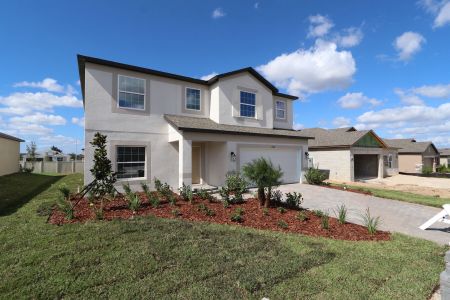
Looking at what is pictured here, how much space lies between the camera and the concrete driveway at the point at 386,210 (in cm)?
773

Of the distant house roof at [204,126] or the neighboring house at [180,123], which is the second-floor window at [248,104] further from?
the distant house roof at [204,126]

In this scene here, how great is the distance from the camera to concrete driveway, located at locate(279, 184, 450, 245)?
7.73 m

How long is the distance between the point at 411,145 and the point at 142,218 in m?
47.5

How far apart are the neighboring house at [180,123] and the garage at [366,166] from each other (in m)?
14.5

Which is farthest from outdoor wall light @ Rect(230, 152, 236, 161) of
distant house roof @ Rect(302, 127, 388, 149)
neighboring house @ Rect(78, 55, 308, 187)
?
distant house roof @ Rect(302, 127, 388, 149)

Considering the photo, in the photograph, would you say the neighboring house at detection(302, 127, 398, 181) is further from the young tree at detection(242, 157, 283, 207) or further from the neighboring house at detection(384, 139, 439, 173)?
the young tree at detection(242, 157, 283, 207)

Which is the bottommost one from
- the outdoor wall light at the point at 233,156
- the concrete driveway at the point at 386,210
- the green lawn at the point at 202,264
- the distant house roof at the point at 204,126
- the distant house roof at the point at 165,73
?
the concrete driveway at the point at 386,210

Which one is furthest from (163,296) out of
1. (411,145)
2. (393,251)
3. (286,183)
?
(411,145)

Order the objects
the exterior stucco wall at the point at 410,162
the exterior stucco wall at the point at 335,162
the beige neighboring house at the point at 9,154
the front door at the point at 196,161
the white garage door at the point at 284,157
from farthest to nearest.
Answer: the exterior stucco wall at the point at 410,162
the exterior stucco wall at the point at 335,162
the beige neighboring house at the point at 9,154
the front door at the point at 196,161
the white garage door at the point at 284,157

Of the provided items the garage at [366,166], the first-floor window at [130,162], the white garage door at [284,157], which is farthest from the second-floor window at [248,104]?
the garage at [366,166]

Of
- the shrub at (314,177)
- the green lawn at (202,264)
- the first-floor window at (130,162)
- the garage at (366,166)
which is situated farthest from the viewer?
the garage at (366,166)

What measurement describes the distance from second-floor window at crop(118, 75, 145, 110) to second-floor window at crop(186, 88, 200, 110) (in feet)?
9.36

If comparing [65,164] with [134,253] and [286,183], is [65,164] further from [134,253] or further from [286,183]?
[134,253]

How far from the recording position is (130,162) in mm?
13141
